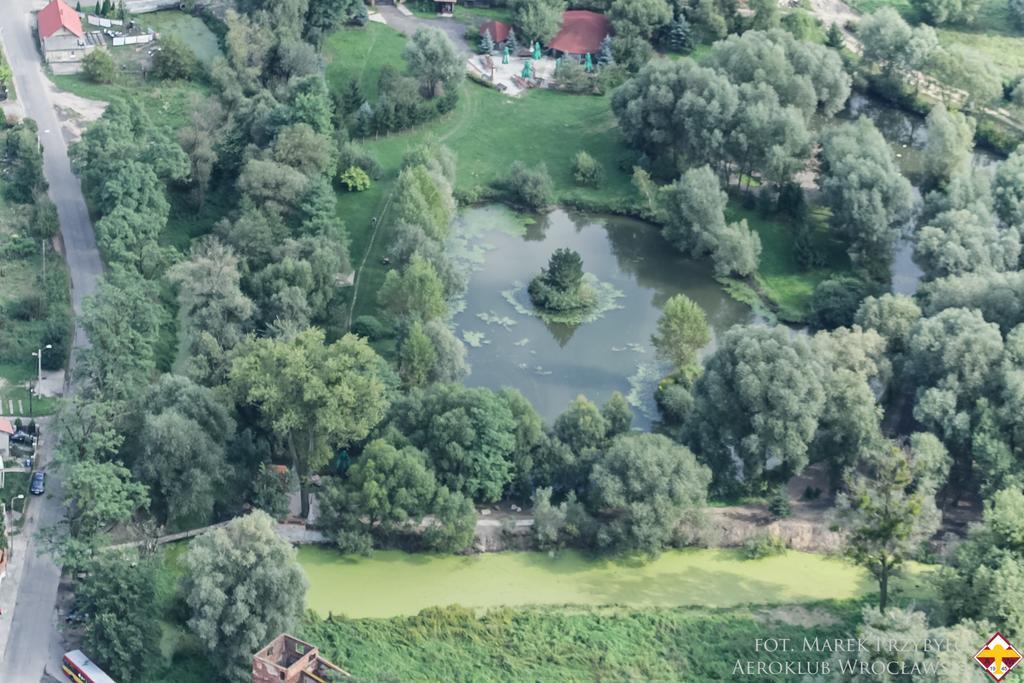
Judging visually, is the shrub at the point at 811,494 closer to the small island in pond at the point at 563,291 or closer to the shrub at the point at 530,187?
the small island in pond at the point at 563,291

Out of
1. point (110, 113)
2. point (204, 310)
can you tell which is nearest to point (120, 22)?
point (110, 113)

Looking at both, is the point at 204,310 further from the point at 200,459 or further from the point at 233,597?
the point at 233,597

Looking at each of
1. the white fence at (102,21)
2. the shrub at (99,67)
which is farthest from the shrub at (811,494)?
the white fence at (102,21)

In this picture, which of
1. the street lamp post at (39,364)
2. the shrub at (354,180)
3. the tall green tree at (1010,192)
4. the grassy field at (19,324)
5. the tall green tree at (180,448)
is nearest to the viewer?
the tall green tree at (180,448)

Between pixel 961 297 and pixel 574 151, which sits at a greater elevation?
pixel 961 297

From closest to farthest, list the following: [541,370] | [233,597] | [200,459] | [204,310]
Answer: [233,597] < [200,459] < [204,310] < [541,370]

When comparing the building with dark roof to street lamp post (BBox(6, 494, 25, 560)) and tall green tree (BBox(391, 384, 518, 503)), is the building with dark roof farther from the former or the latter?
street lamp post (BBox(6, 494, 25, 560))

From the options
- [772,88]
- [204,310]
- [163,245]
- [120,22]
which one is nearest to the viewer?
[204,310]

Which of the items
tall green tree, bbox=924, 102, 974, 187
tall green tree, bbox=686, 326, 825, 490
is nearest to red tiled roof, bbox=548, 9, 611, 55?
tall green tree, bbox=924, 102, 974, 187
